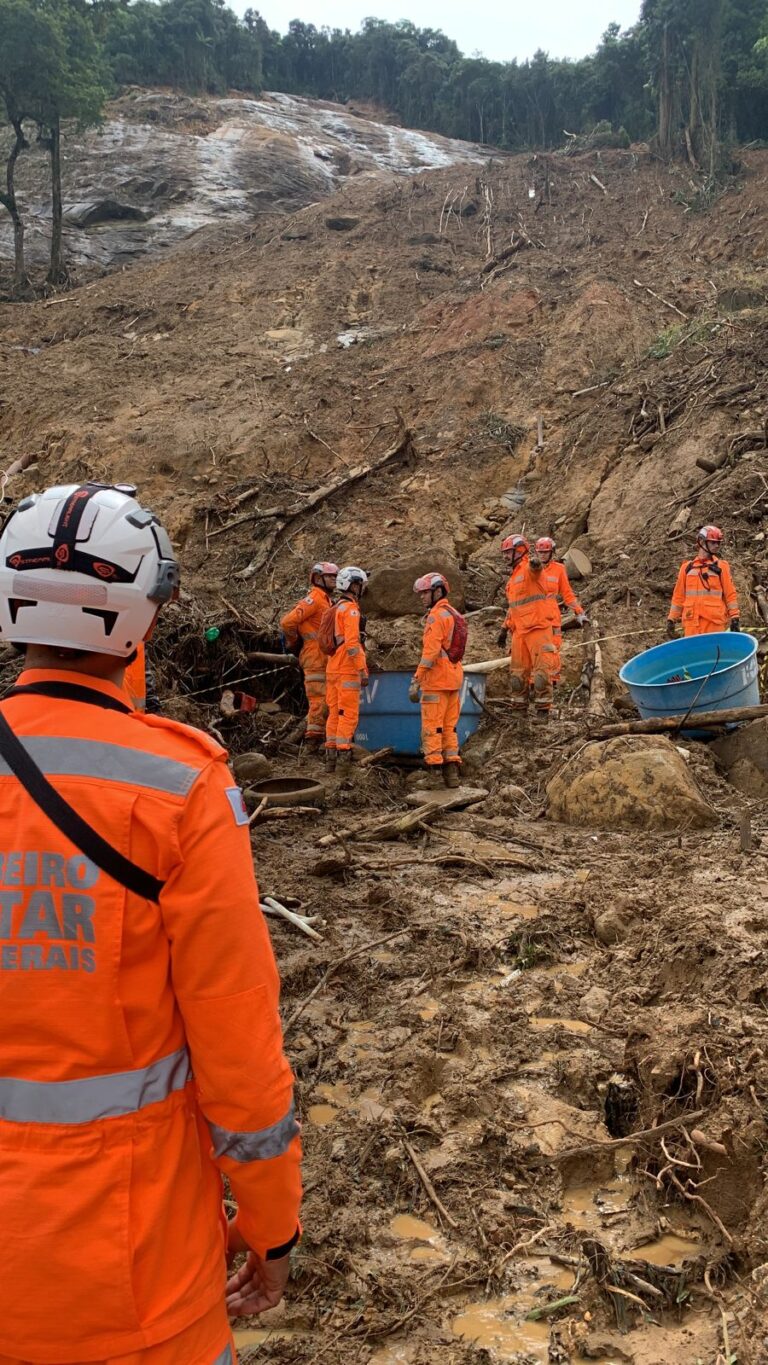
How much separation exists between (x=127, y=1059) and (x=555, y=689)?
9.51 metres

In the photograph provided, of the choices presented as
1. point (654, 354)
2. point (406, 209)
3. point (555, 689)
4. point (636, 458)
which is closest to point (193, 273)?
point (406, 209)

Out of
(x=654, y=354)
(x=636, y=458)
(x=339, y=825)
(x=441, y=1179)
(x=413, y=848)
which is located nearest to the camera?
(x=441, y=1179)

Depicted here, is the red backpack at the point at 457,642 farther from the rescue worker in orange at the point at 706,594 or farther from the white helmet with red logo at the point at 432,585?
the rescue worker in orange at the point at 706,594

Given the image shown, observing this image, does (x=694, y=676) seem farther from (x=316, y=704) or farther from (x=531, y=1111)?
(x=531, y=1111)

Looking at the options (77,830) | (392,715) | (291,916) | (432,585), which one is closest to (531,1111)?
(291,916)

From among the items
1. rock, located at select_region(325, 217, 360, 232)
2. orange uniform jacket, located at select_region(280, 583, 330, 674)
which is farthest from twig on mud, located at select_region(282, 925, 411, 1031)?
rock, located at select_region(325, 217, 360, 232)

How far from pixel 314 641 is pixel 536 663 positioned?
7.62 feet

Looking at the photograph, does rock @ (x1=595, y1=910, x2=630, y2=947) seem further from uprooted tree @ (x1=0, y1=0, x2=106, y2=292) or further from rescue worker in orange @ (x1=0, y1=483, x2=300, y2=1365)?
uprooted tree @ (x1=0, y1=0, x2=106, y2=292)

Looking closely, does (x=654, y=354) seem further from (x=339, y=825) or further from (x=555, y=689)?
(x=339, y=825)

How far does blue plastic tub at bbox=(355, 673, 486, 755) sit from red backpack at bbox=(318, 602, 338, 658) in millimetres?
447

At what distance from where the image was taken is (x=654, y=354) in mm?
17688

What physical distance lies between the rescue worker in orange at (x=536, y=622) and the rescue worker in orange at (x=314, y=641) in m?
1.95

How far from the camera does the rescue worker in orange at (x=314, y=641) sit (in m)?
9.52

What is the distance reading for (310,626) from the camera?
31.7 feet
